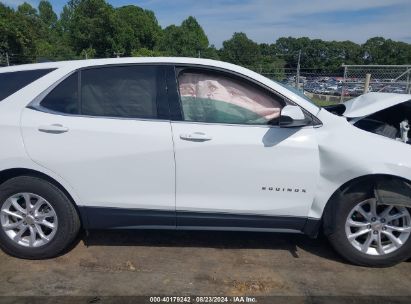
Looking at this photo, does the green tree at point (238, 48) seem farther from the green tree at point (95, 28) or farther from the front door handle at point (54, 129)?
the front door handle at point (54, 129)

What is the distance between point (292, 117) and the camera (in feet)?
10.9

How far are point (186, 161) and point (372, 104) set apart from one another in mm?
1852

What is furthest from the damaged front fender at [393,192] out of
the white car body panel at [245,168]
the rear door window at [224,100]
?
the rear door window at [224,100]

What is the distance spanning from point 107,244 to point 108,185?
768 mm

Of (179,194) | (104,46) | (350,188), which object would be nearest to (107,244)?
(179,194)

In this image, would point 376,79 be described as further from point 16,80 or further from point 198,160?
point 16,80

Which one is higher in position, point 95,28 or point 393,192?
point 95,28

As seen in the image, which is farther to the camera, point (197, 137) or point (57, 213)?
point (57, 213)

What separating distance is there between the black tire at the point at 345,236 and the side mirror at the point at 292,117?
664 mm

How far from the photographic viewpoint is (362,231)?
3580 millimetres

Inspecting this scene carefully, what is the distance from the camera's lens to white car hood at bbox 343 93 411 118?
12.7 feet

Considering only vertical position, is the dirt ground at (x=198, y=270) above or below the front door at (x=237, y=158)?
below

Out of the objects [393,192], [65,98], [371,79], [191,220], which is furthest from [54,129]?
[371,79]

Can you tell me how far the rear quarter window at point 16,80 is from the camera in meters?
3.65
